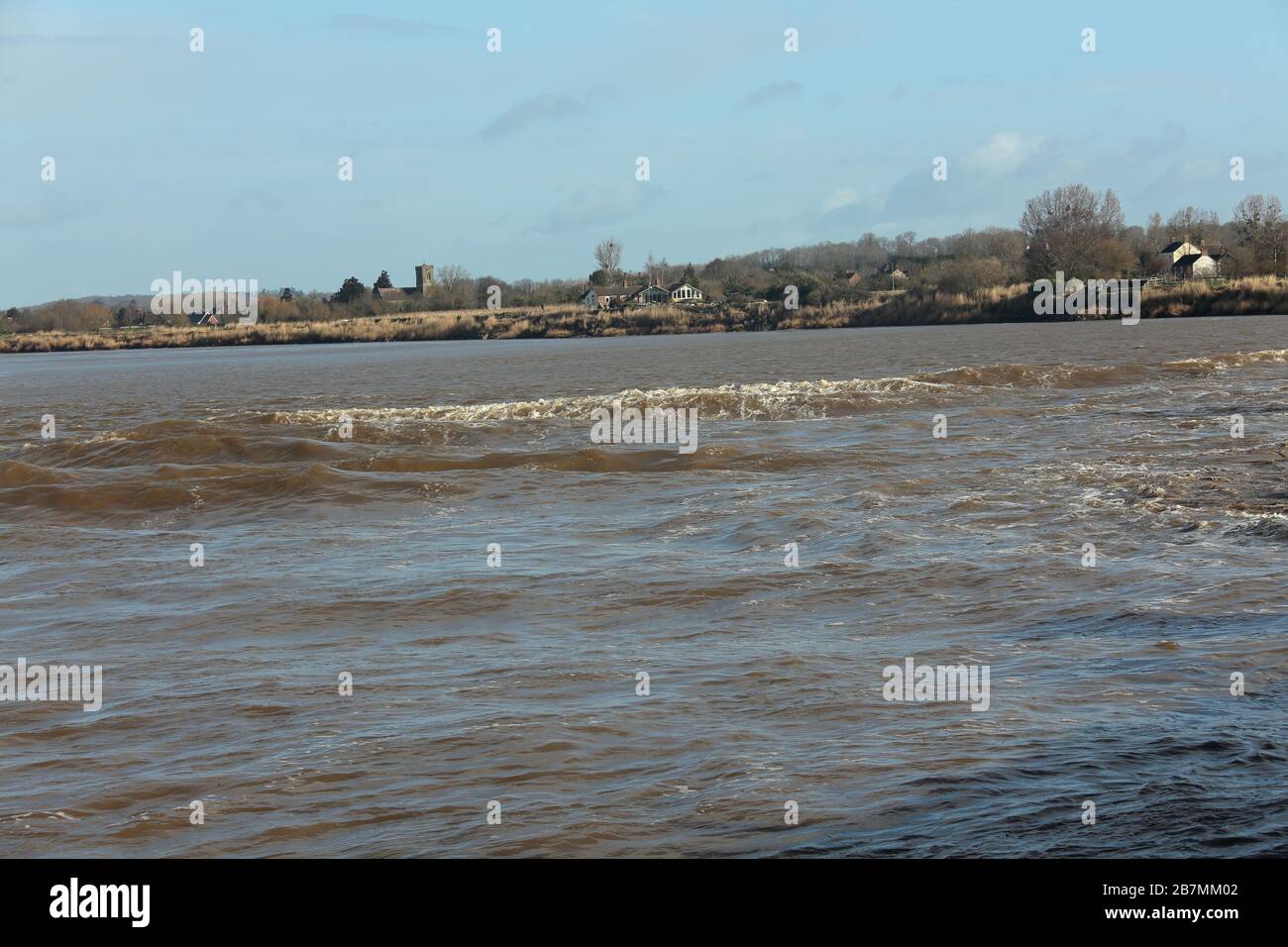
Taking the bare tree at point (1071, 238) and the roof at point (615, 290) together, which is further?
the roof at point (615, 290)

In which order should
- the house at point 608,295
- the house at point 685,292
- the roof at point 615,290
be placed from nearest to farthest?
the house at point 685,292 → the house at point 608,295 → the roof at point 615,290

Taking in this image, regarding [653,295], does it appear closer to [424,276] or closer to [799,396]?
[424,276]

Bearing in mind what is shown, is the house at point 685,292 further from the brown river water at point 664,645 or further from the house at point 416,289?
the brown river water at point 664,645

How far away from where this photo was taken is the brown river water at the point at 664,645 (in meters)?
5.74

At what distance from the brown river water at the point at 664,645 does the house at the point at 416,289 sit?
13671 cm

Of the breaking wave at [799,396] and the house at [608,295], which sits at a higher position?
the house at [608,295]

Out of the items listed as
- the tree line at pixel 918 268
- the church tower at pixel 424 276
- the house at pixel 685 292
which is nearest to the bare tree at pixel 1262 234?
the tree line at pixel 918 268

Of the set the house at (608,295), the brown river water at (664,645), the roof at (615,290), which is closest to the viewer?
the brown river water at (664,645)

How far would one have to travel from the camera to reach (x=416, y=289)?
168 meters

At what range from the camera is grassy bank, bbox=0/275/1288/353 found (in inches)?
2963

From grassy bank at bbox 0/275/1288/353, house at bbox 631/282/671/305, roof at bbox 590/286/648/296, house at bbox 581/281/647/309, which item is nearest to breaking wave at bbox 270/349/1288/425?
grassy bank at bbox 0/275/1288/353

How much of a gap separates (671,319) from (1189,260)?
42027 millimetres
